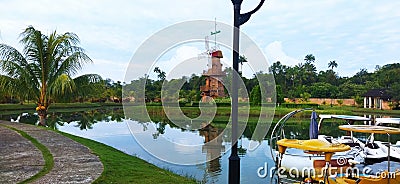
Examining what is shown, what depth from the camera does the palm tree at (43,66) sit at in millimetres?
10836

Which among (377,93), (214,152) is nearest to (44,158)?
(214,152)

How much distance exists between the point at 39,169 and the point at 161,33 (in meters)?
2.96

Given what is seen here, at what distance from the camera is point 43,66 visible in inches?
446

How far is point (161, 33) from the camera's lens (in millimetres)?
3678

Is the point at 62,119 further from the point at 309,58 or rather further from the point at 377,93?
the point at 309,58

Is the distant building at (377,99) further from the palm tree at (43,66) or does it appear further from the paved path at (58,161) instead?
the paved path at (58,161)

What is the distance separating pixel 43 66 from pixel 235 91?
31.0 feet

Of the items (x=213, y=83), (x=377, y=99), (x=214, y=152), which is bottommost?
(x=214, y=152)

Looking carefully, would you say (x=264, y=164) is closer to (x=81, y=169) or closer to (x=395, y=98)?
(x=81, y=169)

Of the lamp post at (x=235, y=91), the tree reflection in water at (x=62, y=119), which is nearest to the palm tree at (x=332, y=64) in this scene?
the tree reflection in water at (x=62, y=119)

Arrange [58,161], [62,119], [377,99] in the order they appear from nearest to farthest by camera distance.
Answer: [58,161], [62,119], [377,99]

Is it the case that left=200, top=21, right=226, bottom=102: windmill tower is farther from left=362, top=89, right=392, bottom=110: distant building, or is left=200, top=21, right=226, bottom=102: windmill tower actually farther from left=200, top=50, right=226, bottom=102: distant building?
left=362, top=89, right=392, bottom=110: distant building

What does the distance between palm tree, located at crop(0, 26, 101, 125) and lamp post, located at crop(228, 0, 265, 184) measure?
8003 millimetres

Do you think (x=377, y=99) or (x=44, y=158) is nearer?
(x=44, y=158)
